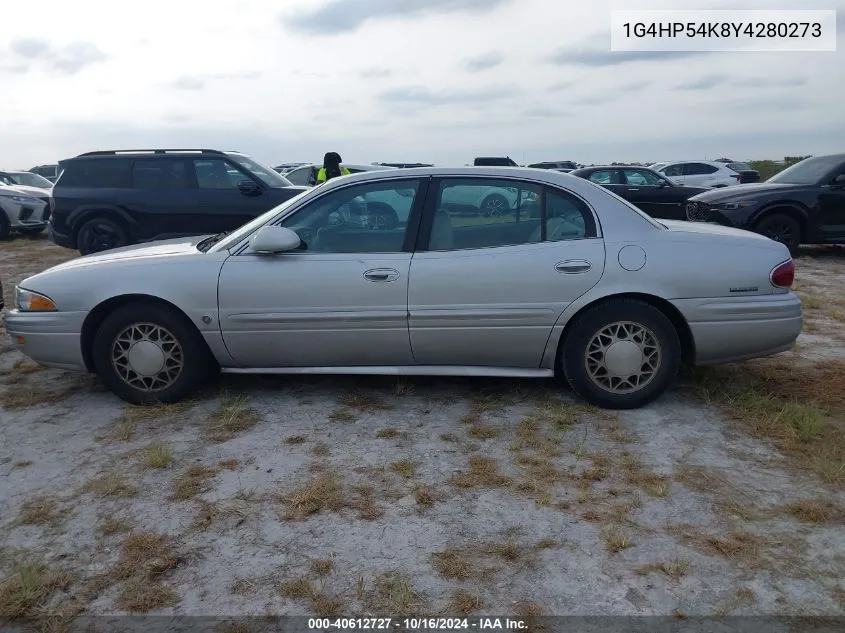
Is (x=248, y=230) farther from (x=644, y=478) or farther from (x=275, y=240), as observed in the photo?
(x=644, y=478)

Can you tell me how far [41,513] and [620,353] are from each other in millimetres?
3137

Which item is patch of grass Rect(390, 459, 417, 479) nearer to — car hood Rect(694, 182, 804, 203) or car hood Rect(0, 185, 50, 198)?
car hood Rect(694, 182, 804, 203)

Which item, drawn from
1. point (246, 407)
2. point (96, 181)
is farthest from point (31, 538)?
point (96, 181)

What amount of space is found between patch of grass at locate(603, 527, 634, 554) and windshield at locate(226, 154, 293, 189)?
8.23 meters

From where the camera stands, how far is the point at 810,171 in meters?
10.7

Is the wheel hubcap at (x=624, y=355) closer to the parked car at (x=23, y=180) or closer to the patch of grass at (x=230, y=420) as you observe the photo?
the patch of grass at (x=230, y=420)

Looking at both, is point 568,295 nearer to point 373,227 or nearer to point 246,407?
point 373,227

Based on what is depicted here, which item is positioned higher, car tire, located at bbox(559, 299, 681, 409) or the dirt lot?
car tire, located at bbox(559, 299, 681, 409)

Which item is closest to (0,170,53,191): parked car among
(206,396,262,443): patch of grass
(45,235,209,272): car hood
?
(45,235,209,272): car hood

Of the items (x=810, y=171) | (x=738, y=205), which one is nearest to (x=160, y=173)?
(x=738, y=205)

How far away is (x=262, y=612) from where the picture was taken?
8.35 ft

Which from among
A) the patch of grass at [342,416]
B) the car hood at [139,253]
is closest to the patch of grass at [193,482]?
the patch of grass at [342,416]

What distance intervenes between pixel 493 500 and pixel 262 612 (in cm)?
118

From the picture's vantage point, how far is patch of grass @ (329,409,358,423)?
168 inches
